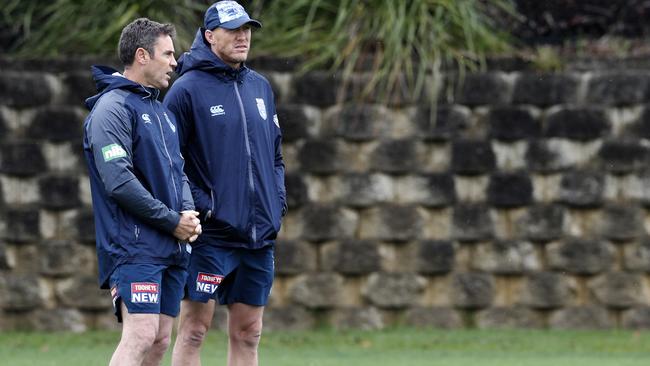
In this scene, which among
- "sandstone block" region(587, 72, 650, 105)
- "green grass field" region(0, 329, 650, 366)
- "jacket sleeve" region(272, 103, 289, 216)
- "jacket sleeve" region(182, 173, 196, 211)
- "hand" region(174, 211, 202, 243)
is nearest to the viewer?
"hand" region(174, 211, 202, 243)

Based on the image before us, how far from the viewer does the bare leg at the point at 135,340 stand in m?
6.41

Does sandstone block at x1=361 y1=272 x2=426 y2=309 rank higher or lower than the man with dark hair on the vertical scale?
lower

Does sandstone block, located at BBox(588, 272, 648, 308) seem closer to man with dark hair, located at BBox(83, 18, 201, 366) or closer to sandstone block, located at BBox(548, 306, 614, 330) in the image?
sandstone block, located at BBox(548, 306, 614, 330)

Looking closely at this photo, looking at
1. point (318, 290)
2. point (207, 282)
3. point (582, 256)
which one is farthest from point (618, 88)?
point (207, 282)

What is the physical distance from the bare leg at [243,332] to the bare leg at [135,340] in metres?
0.88

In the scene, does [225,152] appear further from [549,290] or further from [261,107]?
[549,290]

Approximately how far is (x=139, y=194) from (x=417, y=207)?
4.81 m

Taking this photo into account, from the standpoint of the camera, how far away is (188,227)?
6.55 m

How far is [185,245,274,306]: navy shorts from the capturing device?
7133mm

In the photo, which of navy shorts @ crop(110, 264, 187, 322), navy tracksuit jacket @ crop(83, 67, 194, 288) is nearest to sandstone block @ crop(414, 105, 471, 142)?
navy tracksuit jacket @ crop(83, 67, 194, 288)

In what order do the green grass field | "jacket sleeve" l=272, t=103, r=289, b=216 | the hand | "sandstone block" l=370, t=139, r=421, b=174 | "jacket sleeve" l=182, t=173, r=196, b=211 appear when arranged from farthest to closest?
1. "sandstone block" l=370, t=139, r=421, b=174
2. the green grass field
3. "jacket sleeve" l=272, t=103, r=289, b=216
4. "jacket sleeve" l=182, t=173, r=196, b=211
5. the hand

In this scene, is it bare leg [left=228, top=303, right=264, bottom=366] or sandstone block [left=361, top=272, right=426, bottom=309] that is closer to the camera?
bare leg [left=228, top=303, right=264, bottom=366]

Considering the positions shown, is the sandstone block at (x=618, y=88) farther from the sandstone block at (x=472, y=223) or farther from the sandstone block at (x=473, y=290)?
the sandstone block at (x=473, y=290)

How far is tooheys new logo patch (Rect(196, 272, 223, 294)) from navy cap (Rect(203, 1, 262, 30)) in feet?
4.16
